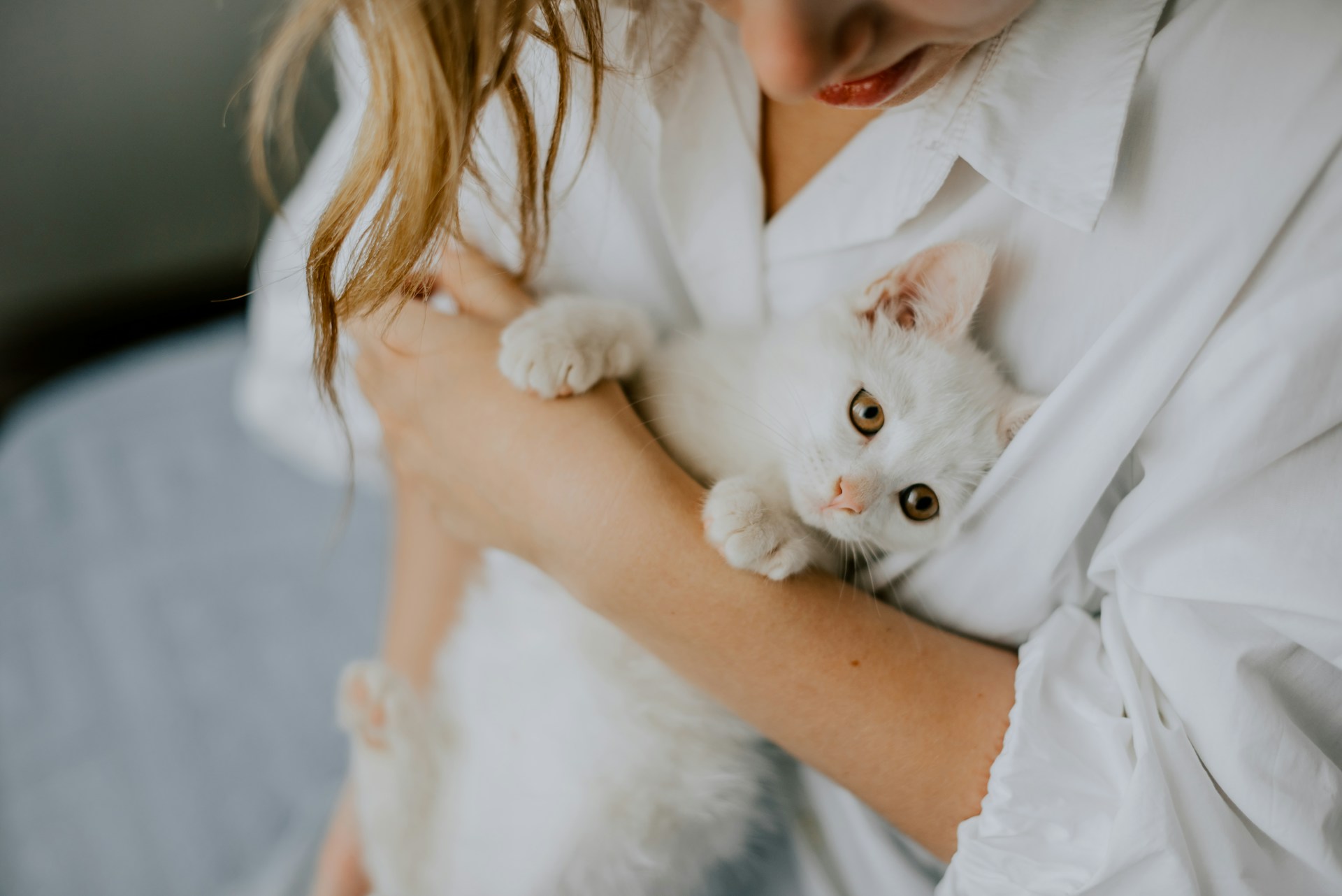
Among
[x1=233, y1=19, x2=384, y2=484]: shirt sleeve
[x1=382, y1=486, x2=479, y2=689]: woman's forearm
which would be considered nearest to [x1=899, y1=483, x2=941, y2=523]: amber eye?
[x1=382, y1=486, x2=479, y2=689]: woman's forearm

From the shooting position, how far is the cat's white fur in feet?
3.47

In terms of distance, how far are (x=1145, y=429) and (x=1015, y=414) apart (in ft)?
0.52

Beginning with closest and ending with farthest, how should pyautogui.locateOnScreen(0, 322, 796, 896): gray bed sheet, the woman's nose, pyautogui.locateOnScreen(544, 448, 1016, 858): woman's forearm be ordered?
the woman's nose, pyautogui.locateOnScreen(544, 448, 1016, 858): woman's forearm, pyautogui.locateOnScreen(0, 322, 796, 896): gray bed sheet

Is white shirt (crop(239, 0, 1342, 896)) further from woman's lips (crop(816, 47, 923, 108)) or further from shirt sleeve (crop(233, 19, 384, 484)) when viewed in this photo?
shirt sleeve (crop(233, 19, 384, 484))

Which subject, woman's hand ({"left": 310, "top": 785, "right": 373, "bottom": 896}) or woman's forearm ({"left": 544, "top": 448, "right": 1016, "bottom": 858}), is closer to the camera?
woman's forearm ({"left": 544, "top": 448, "right": 1016, "bottom": 858})

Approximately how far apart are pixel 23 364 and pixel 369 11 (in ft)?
8.82

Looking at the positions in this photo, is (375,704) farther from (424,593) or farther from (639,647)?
(639,647)

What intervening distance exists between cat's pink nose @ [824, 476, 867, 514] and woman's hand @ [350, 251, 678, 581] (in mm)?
207

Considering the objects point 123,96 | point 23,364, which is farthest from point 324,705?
point 123,96

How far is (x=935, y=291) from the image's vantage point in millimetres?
1047

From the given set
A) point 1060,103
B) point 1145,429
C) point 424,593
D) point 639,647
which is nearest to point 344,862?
point 424,593

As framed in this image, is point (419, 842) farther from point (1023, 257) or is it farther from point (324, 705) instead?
point (1023, 257)

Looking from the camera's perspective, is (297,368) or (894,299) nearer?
(894,299)

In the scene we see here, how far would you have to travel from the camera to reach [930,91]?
96cm
